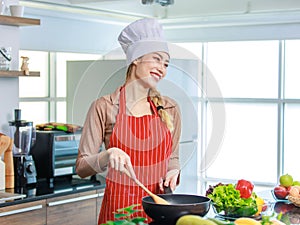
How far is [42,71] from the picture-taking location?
5.89m

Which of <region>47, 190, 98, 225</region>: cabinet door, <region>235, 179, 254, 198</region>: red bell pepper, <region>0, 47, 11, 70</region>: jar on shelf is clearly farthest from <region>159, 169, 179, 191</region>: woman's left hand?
<region>0, 47, 11, 70</region>: jar on shelf

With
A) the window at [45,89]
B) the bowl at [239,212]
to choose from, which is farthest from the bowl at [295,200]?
the window at [45,89]

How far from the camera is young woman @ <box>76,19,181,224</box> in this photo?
8.76 ft

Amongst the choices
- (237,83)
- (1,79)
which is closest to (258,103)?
(237,83)

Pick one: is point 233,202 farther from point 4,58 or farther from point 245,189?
point 4,58

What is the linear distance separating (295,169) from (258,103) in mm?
800

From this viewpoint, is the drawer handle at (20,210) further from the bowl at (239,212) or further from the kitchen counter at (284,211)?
the bowl at (239,212)

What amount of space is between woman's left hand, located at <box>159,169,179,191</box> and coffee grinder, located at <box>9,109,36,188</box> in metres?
1.77

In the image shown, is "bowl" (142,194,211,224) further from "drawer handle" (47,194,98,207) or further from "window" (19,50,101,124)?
"window" (19,50,101,124)

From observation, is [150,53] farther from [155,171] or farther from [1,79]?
[1,79]

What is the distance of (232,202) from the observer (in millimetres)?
2713

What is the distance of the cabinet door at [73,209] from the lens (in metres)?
4.02

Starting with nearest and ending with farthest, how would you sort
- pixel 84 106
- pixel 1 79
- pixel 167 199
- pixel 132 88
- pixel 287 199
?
pixel 167 199 → pixel 132 88 → pixel 287 199 → pixel 1 79 → pixel 84 106

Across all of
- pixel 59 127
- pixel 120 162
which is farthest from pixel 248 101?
pixel 120 162
